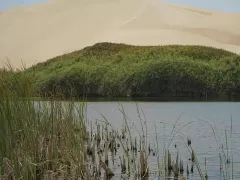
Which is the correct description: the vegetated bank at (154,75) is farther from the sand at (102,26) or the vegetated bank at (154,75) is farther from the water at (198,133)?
the sand at (102,26)

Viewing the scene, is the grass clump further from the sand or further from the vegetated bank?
the sand

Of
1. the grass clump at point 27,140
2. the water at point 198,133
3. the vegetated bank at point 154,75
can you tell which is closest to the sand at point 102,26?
the vegetated bank at point 154,75

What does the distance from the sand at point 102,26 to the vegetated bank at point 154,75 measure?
20.0 m

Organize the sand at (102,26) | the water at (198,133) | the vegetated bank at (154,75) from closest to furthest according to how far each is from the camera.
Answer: the water at (198,133) < the vegetated bank at (154,75) < the sand at (102,26)

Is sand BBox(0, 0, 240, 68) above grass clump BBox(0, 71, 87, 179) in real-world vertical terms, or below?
above

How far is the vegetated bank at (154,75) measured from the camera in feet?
141

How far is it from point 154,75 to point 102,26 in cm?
4653

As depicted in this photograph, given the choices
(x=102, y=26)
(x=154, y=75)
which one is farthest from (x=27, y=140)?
(x=102, y=26)

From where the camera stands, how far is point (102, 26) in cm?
8975

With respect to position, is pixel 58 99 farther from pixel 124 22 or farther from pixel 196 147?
pixel 124 22

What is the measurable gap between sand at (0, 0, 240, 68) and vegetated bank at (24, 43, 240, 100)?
20.0 meters

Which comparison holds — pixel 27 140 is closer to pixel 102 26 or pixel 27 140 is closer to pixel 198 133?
pixel 198 133

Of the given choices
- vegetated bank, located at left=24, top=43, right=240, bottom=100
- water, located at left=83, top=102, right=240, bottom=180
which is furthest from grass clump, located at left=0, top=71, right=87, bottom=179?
vegetated bank, located at left=24, top=43, right=240, bottom=100

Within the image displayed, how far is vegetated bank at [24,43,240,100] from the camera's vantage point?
43.1 meters
